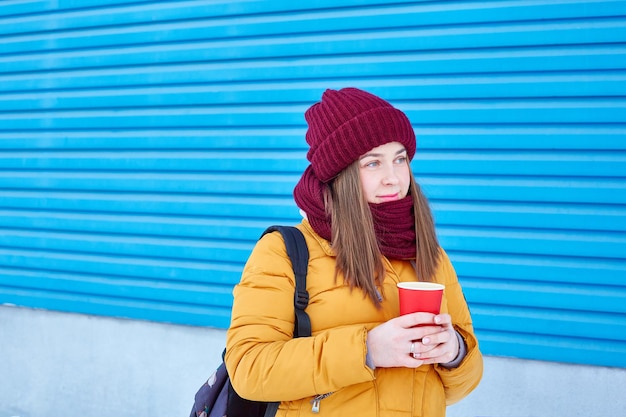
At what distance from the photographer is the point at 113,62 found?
4.26 m

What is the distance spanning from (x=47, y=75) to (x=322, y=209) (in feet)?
10.9

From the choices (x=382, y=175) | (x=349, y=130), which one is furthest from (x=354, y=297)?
(x=349, y=130)

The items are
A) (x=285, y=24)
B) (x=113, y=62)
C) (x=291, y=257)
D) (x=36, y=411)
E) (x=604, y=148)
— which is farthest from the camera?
(x=36, y=411)

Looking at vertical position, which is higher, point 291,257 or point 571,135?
point 571,135

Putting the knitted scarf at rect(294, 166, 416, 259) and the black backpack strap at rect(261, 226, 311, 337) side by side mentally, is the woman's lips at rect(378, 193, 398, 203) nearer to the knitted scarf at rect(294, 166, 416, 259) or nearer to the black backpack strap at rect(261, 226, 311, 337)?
the knitted scarf at rect(294, 166, 416, 259)

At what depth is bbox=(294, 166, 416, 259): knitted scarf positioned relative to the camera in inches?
75.4

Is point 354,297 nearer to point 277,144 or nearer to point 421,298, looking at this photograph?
point 421,298

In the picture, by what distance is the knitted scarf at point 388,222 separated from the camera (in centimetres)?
192

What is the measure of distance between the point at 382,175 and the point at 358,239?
21cm

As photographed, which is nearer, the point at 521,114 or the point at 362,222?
the point at 362,222

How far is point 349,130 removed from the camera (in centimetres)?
189

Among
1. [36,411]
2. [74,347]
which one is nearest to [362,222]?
[74,347]

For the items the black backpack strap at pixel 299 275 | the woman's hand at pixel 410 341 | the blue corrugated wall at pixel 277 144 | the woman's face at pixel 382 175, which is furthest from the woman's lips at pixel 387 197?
the blue corrugated wall at pixel 277 144

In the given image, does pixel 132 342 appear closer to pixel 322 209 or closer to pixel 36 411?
pixel 36 411
